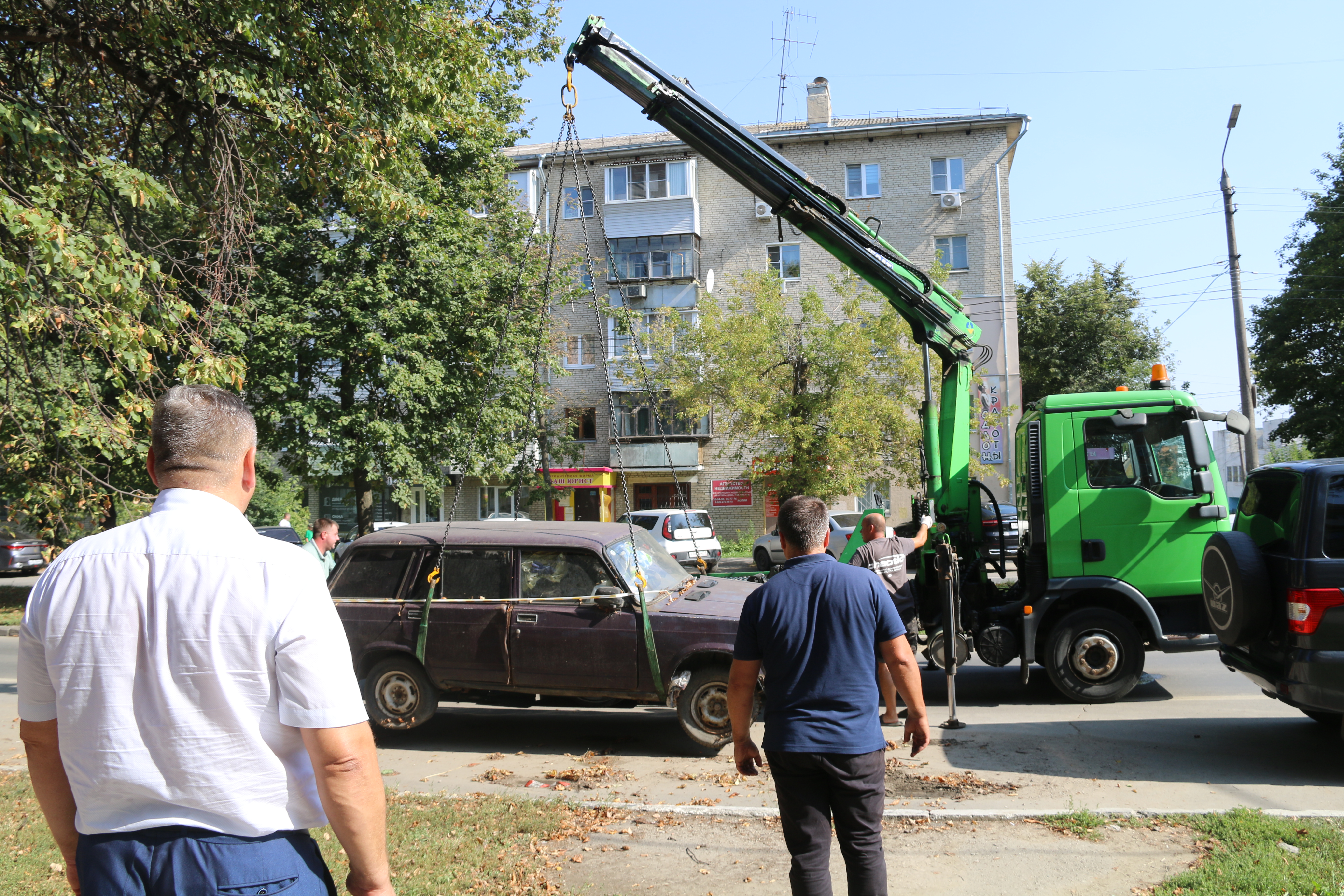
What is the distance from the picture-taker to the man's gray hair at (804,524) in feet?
12.8

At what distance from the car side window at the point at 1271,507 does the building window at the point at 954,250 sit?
30490mm

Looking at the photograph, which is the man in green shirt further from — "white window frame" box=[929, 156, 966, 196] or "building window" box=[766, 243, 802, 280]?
"white window frame" box=[929, 156, 966, 196]

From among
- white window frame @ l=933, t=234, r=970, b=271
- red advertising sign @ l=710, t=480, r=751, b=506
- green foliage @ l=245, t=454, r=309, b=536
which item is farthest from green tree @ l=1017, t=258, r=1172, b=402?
green foliage @ l=245, t=454, r=309, b=536

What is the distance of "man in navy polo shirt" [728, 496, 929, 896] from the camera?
3.47 m

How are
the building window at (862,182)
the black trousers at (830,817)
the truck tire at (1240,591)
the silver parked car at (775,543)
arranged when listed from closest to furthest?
1. the black trousers at (830,817)
2. the truck tire at (1240,591)
3. the silver parked car at (775,543)
4. the building window at (862,182)

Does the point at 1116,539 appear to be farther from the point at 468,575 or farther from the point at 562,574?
the point at 468,575

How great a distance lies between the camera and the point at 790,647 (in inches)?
144

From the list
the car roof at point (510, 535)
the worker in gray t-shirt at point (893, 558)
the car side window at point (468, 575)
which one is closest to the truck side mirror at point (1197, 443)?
the worker in gray t-shirt at point (893, 558)

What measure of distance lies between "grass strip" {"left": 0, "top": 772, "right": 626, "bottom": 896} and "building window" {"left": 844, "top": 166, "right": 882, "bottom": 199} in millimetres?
34348

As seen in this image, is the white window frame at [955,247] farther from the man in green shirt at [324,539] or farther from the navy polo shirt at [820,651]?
the navy polo shirt at [820,651]

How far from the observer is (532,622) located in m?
7.57

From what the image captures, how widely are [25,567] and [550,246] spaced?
3038 centimetres

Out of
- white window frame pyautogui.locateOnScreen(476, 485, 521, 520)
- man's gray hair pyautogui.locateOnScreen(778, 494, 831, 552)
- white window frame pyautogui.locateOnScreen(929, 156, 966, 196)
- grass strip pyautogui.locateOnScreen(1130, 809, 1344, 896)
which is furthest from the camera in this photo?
white window frame pyautogui.locateOnScreen(476, 485, 521, 520)

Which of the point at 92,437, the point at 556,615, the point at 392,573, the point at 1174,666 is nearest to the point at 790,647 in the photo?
the point at 556,615
